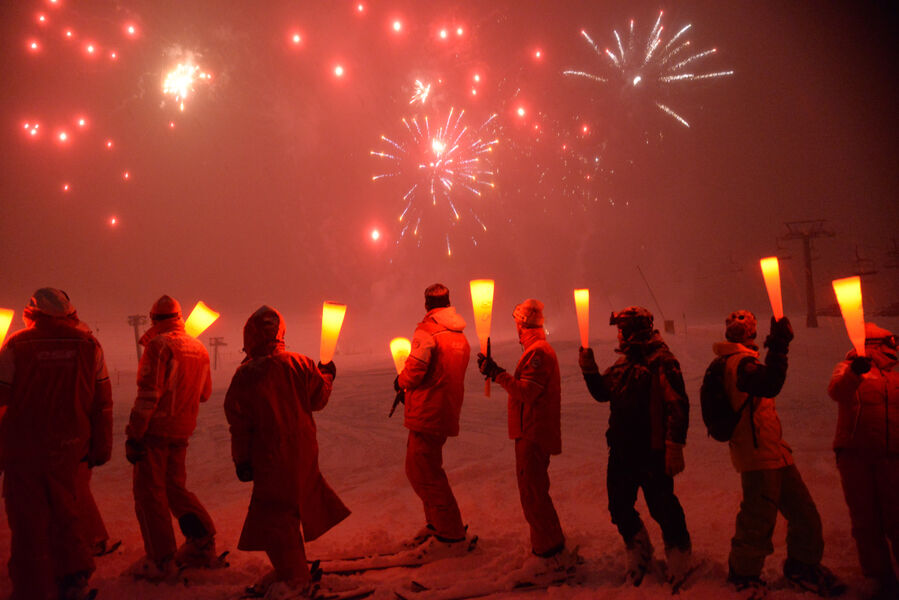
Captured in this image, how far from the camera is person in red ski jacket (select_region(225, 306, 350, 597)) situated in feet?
12.3

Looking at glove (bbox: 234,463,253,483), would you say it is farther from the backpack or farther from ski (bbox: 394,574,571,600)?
the backpack

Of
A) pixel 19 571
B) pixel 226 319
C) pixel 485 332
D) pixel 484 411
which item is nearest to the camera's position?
pixel 19 571

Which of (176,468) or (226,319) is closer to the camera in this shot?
(176,468)

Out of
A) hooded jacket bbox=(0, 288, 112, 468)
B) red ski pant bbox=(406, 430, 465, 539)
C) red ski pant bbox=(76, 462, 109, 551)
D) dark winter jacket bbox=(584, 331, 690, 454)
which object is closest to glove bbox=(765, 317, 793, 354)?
dark winter jacket bbox=(584, 331, 690, 454)

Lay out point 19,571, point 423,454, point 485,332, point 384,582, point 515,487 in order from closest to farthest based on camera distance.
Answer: point 19,571, point 384,582, point 485,332, point 423,454, point 515,487

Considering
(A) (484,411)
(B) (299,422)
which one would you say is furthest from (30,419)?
(A) (484,411)

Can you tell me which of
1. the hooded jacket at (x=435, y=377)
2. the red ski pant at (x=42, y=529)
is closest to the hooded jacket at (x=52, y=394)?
the red ski pant at (x=42, y=529)

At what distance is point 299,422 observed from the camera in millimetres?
3910

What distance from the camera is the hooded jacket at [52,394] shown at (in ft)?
12.4

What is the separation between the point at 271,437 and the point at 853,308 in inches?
165

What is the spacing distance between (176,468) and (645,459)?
383 cm

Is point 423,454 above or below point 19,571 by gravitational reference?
above

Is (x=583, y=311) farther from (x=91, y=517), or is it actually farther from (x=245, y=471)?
(x=91, y=517)

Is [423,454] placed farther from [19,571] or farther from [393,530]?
[19,571]
